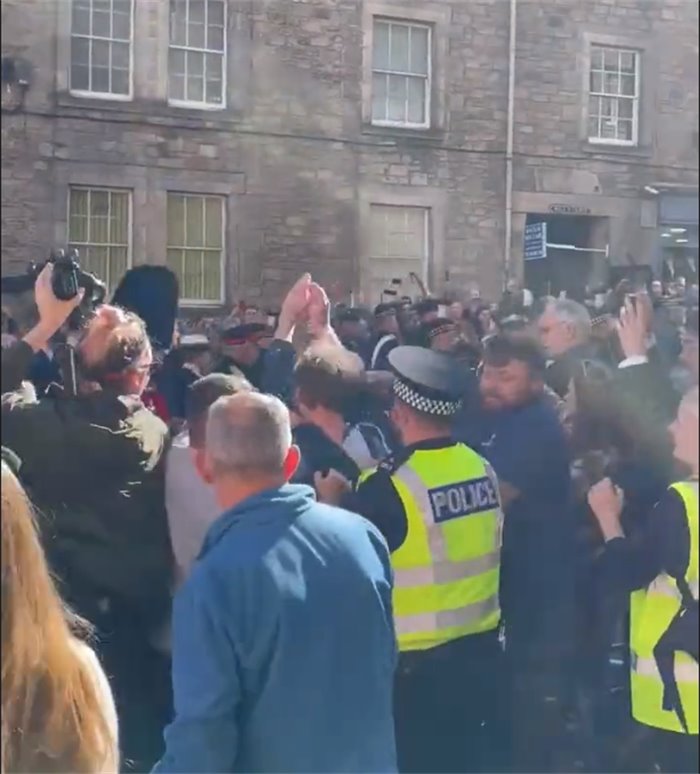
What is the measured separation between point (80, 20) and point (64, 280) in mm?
427

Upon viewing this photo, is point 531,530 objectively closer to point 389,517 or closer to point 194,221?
point 389,517

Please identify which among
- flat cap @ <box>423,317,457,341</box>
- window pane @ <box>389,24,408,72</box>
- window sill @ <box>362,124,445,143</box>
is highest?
window pane @ <box>389,24,408,72</box>

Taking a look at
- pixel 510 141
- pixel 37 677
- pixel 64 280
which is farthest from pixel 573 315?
pixel 37 677

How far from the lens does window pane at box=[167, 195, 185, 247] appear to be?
7.72ft

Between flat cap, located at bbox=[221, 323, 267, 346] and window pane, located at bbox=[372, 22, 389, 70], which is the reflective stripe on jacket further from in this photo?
window pane, located at bbox=[372, 22, 389, 70]

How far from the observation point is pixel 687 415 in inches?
97.3

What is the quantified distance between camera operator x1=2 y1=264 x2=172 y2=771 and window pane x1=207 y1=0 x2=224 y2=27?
0.51m

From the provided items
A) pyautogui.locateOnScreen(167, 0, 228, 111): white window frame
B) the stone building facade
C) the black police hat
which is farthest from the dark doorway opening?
pyautogui.locateOnScreen(167, 0, 228, 111): white window frame

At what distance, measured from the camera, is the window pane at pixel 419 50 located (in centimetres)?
244

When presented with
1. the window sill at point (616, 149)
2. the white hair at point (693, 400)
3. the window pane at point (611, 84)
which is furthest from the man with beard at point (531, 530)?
the window pane at point (611, 84)

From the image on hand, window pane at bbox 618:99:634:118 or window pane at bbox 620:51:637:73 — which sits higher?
window pane at bbox 620:51:637:73

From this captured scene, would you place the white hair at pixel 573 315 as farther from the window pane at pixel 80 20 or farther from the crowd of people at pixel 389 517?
the window pane at pixel 80 20

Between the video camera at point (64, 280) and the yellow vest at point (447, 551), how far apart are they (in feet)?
2.10

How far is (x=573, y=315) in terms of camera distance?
251 centimetres
